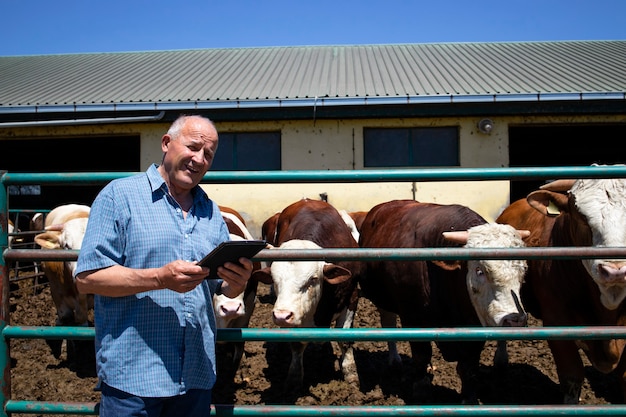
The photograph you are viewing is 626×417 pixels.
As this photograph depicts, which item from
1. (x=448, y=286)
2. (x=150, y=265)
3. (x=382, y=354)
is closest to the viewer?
(x=150, y=265)

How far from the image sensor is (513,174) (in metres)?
2.16

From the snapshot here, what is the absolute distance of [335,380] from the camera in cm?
497

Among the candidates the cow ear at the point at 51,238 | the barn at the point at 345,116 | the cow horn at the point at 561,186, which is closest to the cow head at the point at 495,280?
the cow horn at the point at 561,186

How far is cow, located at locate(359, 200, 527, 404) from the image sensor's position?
332 centimetres

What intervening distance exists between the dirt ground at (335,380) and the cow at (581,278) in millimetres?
1001

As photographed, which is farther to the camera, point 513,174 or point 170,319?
point 513,174

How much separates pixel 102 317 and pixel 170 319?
0.23m

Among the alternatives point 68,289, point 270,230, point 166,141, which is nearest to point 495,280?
point 166,141

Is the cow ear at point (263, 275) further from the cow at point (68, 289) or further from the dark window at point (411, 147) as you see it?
the dark window at point (411, 147)

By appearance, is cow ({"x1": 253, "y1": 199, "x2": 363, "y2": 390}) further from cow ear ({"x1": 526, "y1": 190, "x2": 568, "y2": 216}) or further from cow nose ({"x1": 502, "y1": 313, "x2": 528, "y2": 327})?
cow ear ({"x1": 526, "y1": 190, "x2": 568, "y2": 216})

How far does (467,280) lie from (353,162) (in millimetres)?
6328

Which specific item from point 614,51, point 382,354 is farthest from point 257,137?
point 614,51

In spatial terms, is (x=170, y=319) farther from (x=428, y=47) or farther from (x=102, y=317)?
(x=428, y=47)

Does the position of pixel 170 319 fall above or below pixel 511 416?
above
